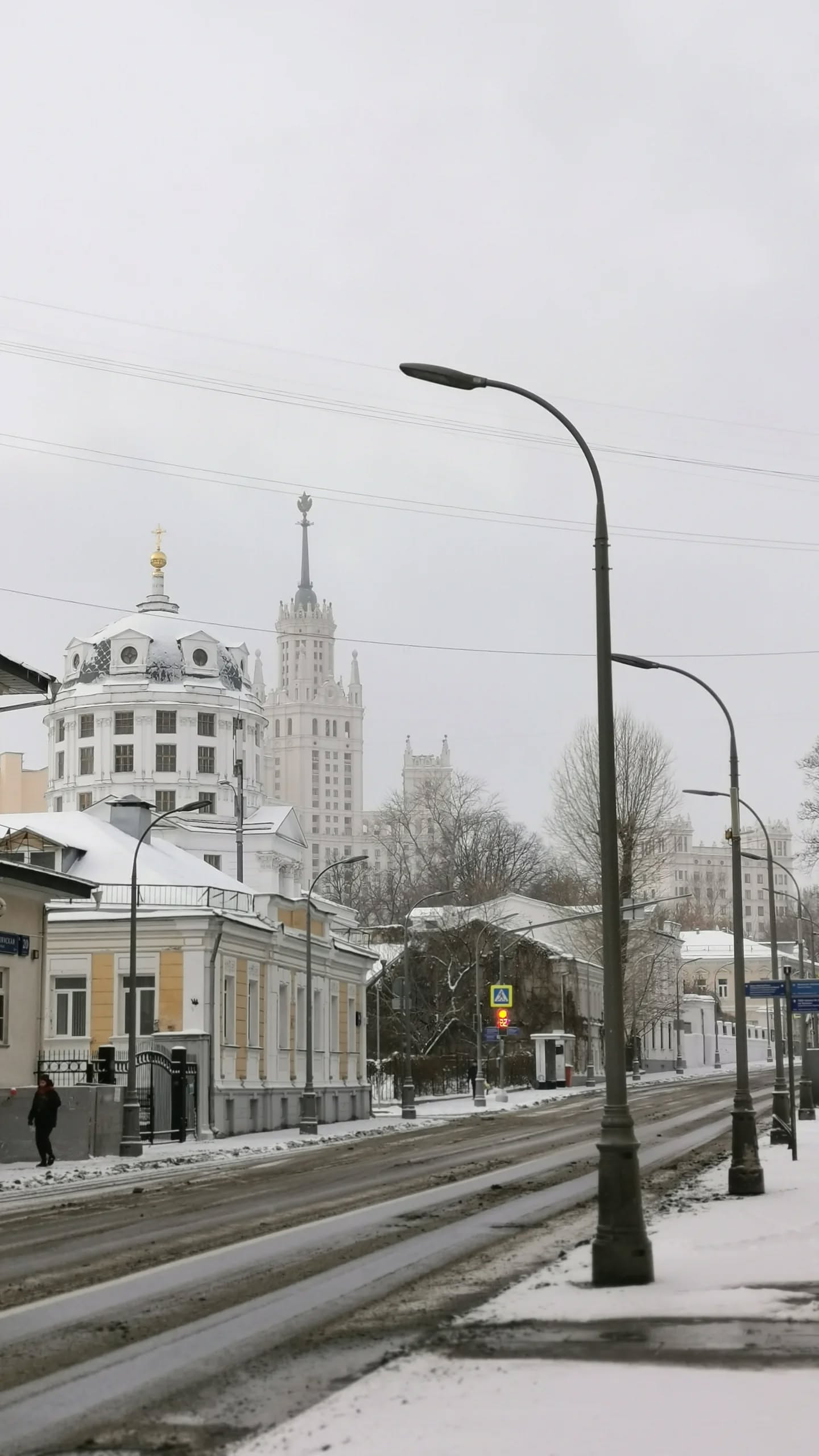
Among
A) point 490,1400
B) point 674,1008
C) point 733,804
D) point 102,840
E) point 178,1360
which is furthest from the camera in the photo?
point 674,1008

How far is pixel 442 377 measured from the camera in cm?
1420

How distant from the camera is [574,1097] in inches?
2667

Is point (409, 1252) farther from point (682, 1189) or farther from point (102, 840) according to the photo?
point (102, 840)

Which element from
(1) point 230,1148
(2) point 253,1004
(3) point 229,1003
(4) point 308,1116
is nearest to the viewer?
(1) point 230,1148

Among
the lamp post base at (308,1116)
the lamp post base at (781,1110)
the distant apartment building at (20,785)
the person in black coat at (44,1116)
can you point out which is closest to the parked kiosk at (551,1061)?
the lamp post base at (308,1116)

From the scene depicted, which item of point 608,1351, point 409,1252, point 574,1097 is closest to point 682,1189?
point 409,1252

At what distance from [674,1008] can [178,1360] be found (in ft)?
275

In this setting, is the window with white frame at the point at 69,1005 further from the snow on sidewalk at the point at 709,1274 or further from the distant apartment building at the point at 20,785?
the distant apartment building at the point at 20,785

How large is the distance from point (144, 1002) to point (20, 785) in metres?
90.9

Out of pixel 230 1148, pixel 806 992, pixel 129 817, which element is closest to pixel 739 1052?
pixel 806 992

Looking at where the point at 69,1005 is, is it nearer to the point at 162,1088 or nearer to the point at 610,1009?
the point at 162,1088

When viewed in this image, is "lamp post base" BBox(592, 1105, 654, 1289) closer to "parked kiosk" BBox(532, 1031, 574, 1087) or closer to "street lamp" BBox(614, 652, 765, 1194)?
"street lamp" BBox(614, 652, 765, 1194)

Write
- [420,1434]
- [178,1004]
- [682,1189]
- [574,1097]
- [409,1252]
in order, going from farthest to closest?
[574,1097]
[178,1004]
[682,1189]
[409,1252]
[420,1434]

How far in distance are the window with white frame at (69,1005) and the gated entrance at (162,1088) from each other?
9.09 ft
